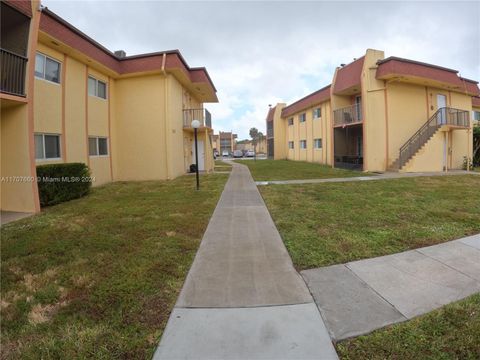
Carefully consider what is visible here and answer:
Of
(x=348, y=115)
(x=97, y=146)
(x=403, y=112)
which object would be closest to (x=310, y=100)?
(x=348, y=115)

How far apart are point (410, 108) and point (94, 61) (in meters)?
18.7

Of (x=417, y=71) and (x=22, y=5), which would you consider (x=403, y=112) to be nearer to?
(x=417, y=71)

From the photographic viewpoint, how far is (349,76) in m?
19.6

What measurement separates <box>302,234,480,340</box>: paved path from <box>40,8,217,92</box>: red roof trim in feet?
40.1

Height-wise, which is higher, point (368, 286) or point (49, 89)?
point (49, 89)

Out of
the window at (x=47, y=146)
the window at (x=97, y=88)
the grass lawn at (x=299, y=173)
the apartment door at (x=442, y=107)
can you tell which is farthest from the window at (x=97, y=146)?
the apartment door at (x=442, y=107)

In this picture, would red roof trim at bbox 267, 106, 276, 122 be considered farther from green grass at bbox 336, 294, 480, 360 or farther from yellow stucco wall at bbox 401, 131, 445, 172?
green grass at bbox 336, 294, 480, 360

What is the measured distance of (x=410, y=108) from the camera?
60.7ft

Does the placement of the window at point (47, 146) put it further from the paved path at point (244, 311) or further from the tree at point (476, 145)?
the tree at point (476, 145)

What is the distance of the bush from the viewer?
874 cm

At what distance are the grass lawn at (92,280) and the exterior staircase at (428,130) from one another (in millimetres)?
15349

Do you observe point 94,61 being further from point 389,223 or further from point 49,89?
point 389,223

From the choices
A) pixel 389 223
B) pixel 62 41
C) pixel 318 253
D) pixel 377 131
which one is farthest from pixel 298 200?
pixel 377 131

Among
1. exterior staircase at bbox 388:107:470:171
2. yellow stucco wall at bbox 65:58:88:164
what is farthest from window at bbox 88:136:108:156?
exterior staircase at bbox 388:107:470:171
